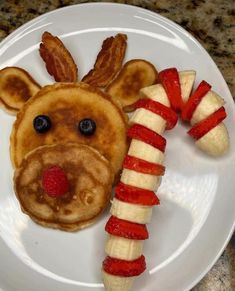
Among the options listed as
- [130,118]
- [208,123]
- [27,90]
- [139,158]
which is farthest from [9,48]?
[208,123]

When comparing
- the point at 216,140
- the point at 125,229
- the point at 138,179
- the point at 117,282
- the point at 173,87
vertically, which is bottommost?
the point at 117,282

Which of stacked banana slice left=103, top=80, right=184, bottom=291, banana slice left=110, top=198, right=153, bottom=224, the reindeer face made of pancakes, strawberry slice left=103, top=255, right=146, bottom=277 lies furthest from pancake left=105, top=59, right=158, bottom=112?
strawberry slice left=103, top=255, right=146, bottom=277

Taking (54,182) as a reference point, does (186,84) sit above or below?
above

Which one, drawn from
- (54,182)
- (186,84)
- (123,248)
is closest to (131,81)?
(186,84)

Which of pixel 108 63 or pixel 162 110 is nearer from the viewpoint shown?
pixel 162 110

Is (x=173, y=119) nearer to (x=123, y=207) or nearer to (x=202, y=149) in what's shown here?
(x=202, y=149)

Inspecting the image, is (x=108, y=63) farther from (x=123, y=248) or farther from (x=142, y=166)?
(x=123, y=248)

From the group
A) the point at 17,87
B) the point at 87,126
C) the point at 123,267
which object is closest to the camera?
the point at 123,267
